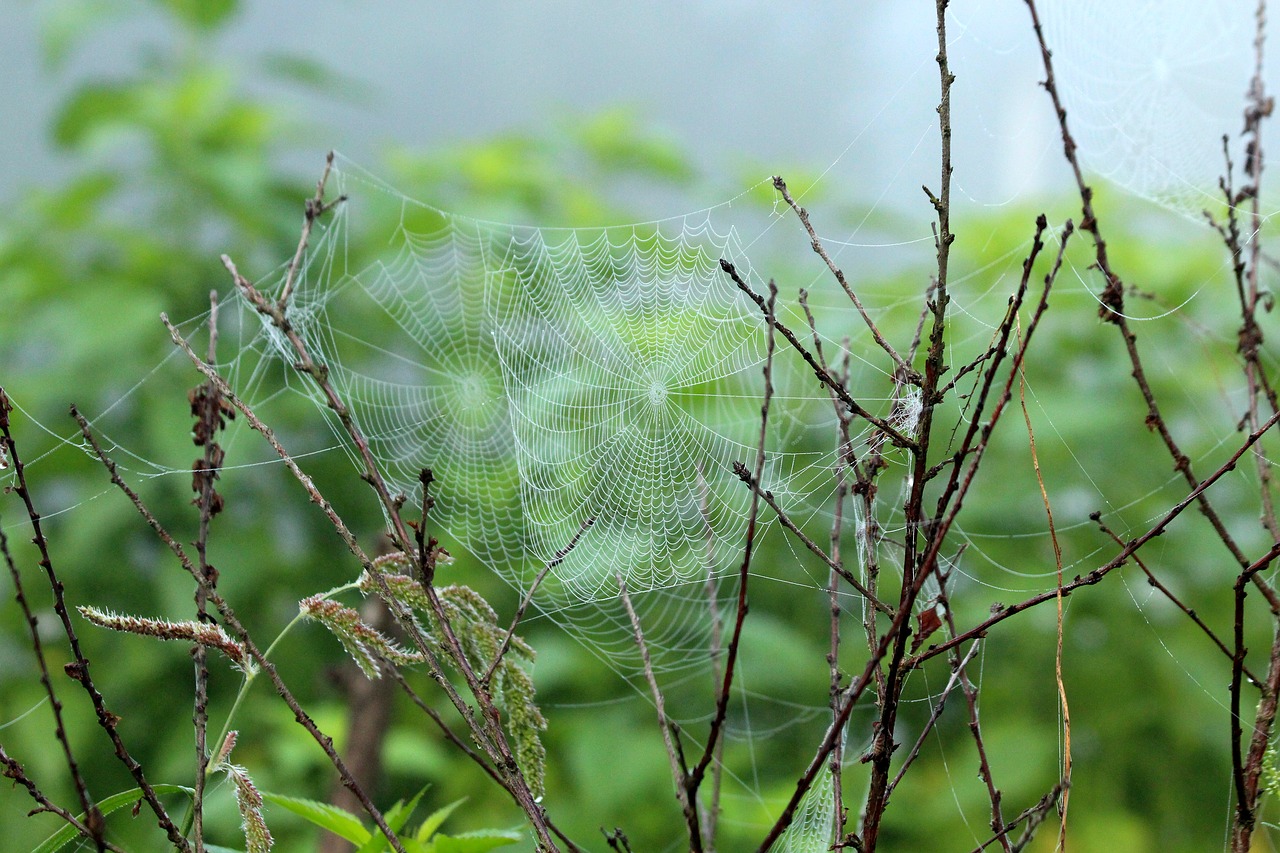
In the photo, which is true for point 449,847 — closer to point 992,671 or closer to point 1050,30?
point 992,671

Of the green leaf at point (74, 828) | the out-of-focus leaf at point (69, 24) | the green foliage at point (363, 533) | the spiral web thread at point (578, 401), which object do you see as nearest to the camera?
the green leaf at point (74, 828)

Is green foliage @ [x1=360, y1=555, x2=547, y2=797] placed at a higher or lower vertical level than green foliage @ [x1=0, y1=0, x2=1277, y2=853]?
lower

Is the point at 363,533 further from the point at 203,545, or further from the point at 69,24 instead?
the point at 203,545

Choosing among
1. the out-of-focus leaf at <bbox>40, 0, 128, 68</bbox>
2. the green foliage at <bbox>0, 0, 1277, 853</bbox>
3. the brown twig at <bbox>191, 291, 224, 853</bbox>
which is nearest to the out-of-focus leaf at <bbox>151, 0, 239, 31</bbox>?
the green foliage at <bbox>0, 0, 1277, 853</bbox>

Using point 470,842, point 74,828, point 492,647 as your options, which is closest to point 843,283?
point 492,647

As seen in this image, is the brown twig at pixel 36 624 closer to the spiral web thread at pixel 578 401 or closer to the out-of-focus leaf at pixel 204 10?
the spiral web thread at pixel 578 401

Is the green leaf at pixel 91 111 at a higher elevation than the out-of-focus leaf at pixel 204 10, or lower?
lower

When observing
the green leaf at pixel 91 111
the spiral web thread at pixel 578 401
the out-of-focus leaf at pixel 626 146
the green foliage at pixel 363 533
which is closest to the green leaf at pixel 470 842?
the spiral web thread at pixel 578 401

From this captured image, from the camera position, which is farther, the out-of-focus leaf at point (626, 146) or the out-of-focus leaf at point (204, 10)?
the out-of-focus leaf at point (626, 146)

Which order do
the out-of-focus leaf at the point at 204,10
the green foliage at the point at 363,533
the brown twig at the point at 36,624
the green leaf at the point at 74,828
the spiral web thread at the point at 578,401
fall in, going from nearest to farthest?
the brown twig at the point at 36,624, the green leaf at the point at 74,828, the spiral web thread at the point at 578,401, the green foliage at the point at 363,533, the out-of-focus leaf at the point at 204,10

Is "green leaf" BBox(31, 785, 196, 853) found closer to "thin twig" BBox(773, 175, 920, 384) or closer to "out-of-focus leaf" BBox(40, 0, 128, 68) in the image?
"thin twig" BBox(773, 175, 920, 384)

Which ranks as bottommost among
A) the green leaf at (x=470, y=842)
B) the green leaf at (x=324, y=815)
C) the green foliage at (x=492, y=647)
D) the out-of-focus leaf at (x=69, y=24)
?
the green leaf at (x=324, y=815)
